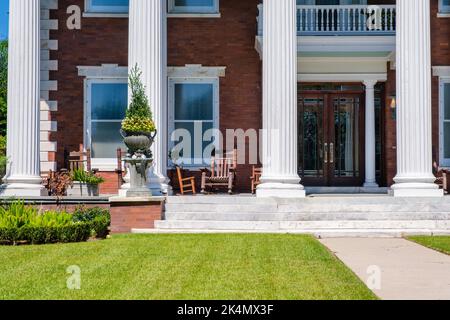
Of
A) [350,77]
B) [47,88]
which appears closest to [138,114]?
[47,88]

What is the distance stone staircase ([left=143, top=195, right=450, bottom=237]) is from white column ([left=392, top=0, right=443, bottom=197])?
2.37 ft

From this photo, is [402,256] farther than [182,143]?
No

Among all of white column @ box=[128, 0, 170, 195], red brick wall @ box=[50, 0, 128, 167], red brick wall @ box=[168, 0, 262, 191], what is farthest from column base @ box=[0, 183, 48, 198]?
red brick wall @ box=[168, 0, 262, 191]

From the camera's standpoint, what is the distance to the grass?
11006 millimetres

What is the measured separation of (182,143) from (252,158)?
77.0 inches

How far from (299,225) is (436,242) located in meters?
2.81

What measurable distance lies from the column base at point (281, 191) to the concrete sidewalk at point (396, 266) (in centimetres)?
239

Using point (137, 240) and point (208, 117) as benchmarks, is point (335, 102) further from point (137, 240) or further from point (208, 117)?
point (137, 240)

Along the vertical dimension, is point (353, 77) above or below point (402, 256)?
above

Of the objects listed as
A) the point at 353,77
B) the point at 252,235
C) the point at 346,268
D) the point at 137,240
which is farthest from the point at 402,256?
the point at 353,77

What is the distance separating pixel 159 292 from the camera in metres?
7.11

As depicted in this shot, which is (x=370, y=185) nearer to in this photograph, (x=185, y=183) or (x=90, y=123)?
(x=185, y=183)

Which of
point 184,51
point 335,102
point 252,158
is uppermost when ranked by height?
point 184,51

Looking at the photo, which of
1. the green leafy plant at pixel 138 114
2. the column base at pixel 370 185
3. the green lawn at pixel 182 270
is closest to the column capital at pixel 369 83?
the column base at pixel 370 185
